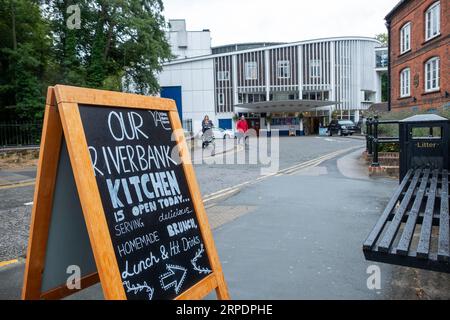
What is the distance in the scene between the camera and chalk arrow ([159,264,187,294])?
254 centimetres

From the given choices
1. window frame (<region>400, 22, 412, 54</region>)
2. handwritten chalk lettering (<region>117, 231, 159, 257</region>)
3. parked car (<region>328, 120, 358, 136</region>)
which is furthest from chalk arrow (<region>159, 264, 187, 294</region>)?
parked car (<region>328, 120, 358, 136</region>)

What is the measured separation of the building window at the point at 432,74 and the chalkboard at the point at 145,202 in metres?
22.3

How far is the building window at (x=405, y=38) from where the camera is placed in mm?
24694

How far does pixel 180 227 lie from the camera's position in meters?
2.84

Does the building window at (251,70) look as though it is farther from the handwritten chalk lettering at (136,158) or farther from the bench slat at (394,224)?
the handwritten chalk lettering at (136,158)

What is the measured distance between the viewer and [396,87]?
26734mm

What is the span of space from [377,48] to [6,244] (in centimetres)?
5757

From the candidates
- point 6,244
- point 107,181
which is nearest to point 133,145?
point 107,181

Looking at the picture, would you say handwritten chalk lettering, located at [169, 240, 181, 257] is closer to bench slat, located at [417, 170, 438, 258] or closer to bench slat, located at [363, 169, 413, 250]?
bench slat, located at [363, 169, 413, 250]

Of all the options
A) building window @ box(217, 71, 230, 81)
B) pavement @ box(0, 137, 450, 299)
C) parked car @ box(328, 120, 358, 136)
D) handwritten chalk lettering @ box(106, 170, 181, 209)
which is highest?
building window @ box(217, 71, 230, 81)

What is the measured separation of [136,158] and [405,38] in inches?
1071
